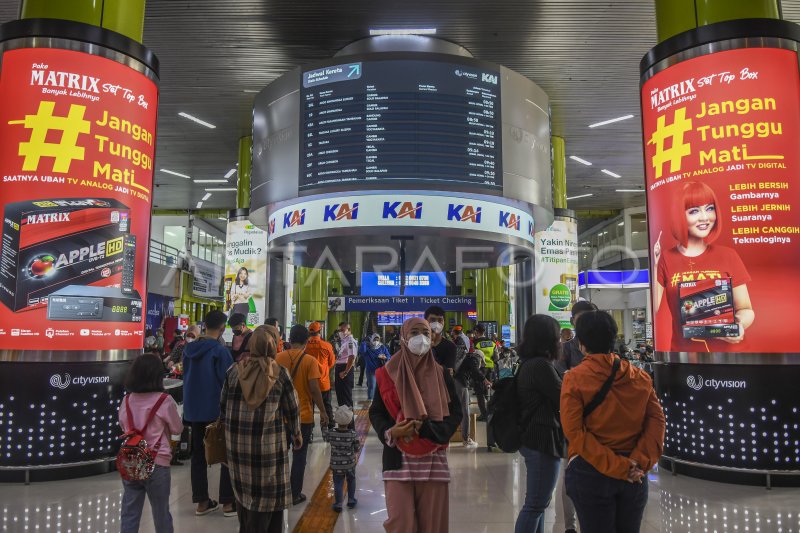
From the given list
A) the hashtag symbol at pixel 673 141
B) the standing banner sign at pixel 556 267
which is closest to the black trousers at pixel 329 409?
the hashtag symbol at pixel 673 141

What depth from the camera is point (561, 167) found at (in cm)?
1441

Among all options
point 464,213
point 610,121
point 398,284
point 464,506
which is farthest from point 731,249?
point 610,121

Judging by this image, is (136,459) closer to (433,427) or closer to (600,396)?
(433,427)

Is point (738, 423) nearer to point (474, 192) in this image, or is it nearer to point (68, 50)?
point (474, 192)

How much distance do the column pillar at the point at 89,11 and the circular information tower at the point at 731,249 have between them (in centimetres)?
572

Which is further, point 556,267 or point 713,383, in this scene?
point 556,267

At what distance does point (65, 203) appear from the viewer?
539 cm

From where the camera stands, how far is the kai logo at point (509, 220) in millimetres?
7680

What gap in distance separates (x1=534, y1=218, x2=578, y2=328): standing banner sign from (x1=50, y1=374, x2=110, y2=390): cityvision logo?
970 cm

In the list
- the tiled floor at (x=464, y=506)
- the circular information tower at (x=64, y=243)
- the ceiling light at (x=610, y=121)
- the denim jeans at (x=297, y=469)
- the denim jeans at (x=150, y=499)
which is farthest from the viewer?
the ceiling light at (x=610, y=121)

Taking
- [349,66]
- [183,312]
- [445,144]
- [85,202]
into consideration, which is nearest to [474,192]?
[445,144]

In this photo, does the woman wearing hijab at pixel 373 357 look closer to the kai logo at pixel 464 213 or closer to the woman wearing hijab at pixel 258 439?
the kai logo at pixel 464 213

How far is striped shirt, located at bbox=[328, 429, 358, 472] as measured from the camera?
436 centimetres

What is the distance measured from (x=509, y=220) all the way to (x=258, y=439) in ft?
17.6
